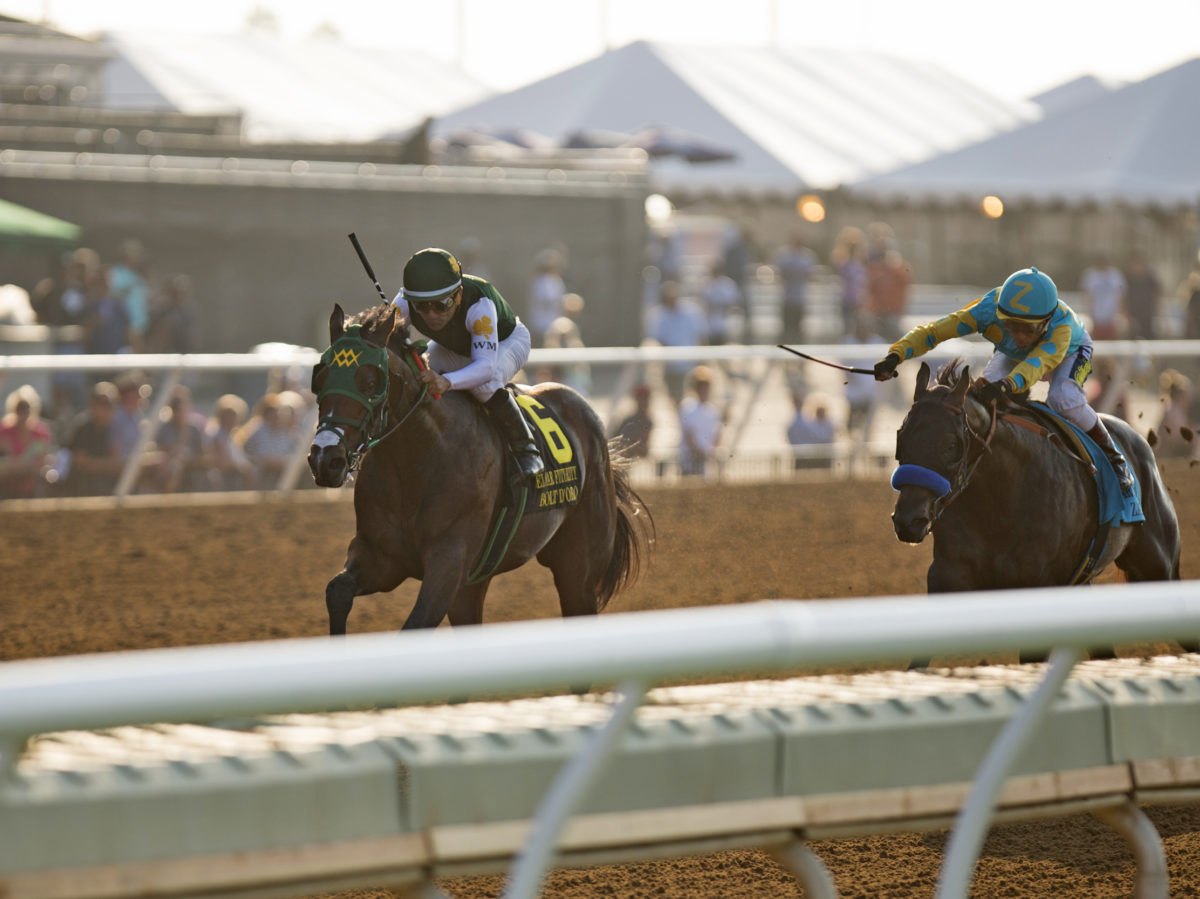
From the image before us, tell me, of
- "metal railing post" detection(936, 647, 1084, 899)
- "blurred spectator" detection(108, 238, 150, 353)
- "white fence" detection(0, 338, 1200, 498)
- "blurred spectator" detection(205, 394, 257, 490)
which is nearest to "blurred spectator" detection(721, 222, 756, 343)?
"white fence" detection(0, 338, 1200, 498)

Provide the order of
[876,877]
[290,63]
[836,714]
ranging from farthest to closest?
[290,63] < [876,877] < [836,714]

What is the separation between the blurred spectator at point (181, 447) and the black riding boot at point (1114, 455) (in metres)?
7.12

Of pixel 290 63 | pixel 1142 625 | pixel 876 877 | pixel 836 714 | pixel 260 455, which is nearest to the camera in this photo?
pixel 1142 625

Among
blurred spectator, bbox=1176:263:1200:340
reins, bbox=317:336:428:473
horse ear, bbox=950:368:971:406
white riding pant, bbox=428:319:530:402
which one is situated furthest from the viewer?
blurred spectator, bbox=1176:263:1200:340

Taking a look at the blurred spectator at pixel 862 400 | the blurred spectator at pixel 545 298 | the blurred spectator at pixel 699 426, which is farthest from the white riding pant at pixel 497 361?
the blurred spectator at pixel 545 298

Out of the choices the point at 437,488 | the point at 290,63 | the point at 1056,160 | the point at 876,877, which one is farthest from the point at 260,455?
the point at 290,63

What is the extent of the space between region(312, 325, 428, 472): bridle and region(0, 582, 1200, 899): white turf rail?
2.53 metres

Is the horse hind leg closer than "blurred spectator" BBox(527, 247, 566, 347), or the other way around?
the horse hind leg

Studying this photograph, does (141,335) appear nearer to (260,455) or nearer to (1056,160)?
(260,455)

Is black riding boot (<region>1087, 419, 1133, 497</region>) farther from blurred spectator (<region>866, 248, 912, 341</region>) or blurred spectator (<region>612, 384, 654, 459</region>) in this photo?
blurred spectator (<region>866, 248, 912, 341</region>)

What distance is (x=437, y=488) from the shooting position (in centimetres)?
520

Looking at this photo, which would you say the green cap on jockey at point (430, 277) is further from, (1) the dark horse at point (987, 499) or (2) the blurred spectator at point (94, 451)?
(2) the blurred spectator at point (94, 451)

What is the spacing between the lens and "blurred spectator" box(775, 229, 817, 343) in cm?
1856

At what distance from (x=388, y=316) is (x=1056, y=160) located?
600 inches
